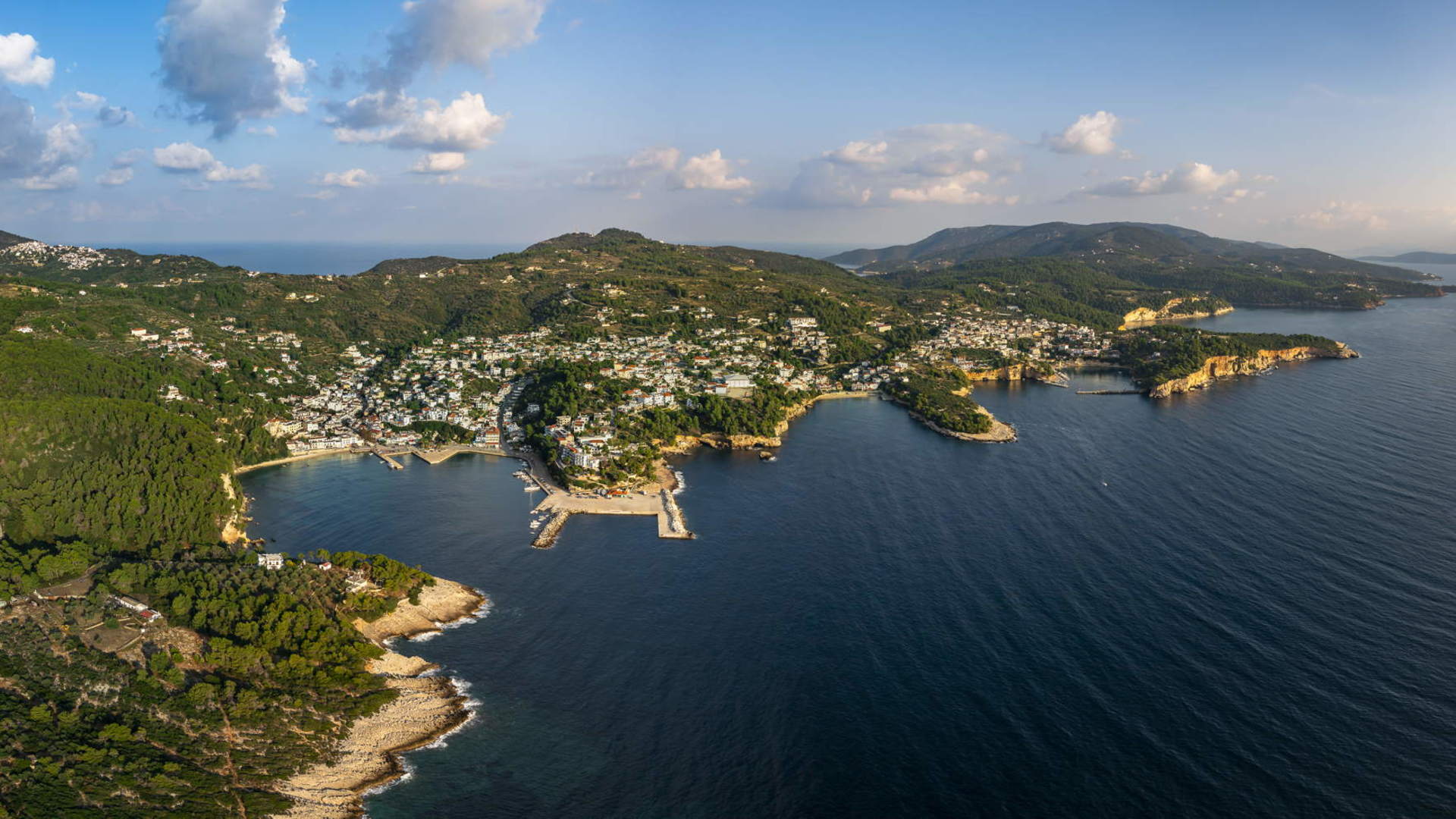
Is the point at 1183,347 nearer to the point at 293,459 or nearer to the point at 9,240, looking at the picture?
the point at 293,459

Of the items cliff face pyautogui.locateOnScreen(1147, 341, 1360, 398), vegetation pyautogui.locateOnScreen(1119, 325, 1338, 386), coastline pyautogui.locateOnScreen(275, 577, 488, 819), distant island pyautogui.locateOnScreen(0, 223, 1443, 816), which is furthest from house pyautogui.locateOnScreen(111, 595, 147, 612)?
vegetation pyautogui.locateOnScreen(1119, 325, 1338, 386)

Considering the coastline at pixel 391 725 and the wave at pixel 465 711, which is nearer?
the coastline at pixel 391 725

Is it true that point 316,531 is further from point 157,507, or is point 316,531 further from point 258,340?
point 258,340

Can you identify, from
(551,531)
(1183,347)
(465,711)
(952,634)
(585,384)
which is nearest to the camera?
(465,711)

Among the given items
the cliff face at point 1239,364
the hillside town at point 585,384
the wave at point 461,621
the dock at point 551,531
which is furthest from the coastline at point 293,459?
the cliff face at point 1239,364

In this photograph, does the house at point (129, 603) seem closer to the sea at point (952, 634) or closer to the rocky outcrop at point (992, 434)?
the sea at point (952, 634)

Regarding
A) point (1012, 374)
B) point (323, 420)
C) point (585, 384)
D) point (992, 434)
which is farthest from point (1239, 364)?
point (323, 420)
